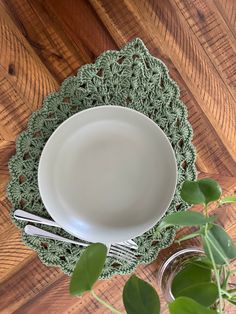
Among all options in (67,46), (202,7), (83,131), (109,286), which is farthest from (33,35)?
(109,286)

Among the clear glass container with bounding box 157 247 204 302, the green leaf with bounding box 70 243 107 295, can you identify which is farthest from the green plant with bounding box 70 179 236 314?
the clear glass container with bounding box 157 247 204 302

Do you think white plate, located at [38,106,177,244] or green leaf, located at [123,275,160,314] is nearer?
green leaf, located at [123,275,160,314]

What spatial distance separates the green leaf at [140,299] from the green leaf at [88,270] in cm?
5

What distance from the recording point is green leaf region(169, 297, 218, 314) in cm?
54

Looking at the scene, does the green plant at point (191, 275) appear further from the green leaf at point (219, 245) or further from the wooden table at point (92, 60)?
the wooden table at point (92, 60)

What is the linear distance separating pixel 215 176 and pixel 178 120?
0.12 metres

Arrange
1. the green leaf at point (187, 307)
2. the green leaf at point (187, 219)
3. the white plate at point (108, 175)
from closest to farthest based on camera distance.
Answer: the green leaf at point (187, 307) → the green leaf at point (187, 219) → the white plate at point (108, 175)

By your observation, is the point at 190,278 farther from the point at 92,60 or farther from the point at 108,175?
the point at 92,60

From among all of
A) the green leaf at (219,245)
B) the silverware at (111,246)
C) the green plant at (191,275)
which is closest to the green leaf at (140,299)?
the green plant at (191,275)

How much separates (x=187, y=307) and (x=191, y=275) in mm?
139

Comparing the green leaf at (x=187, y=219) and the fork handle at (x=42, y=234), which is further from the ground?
the fork handle at (x=42, y=234)

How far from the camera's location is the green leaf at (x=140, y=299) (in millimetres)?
600

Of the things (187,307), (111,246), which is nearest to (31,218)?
(111,246)

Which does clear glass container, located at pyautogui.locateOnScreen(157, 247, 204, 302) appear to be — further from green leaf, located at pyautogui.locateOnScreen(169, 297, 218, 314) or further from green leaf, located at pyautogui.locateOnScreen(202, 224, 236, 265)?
green leaf, located at pyautogui.locateOnScreen(169, 297, 218, 314)
